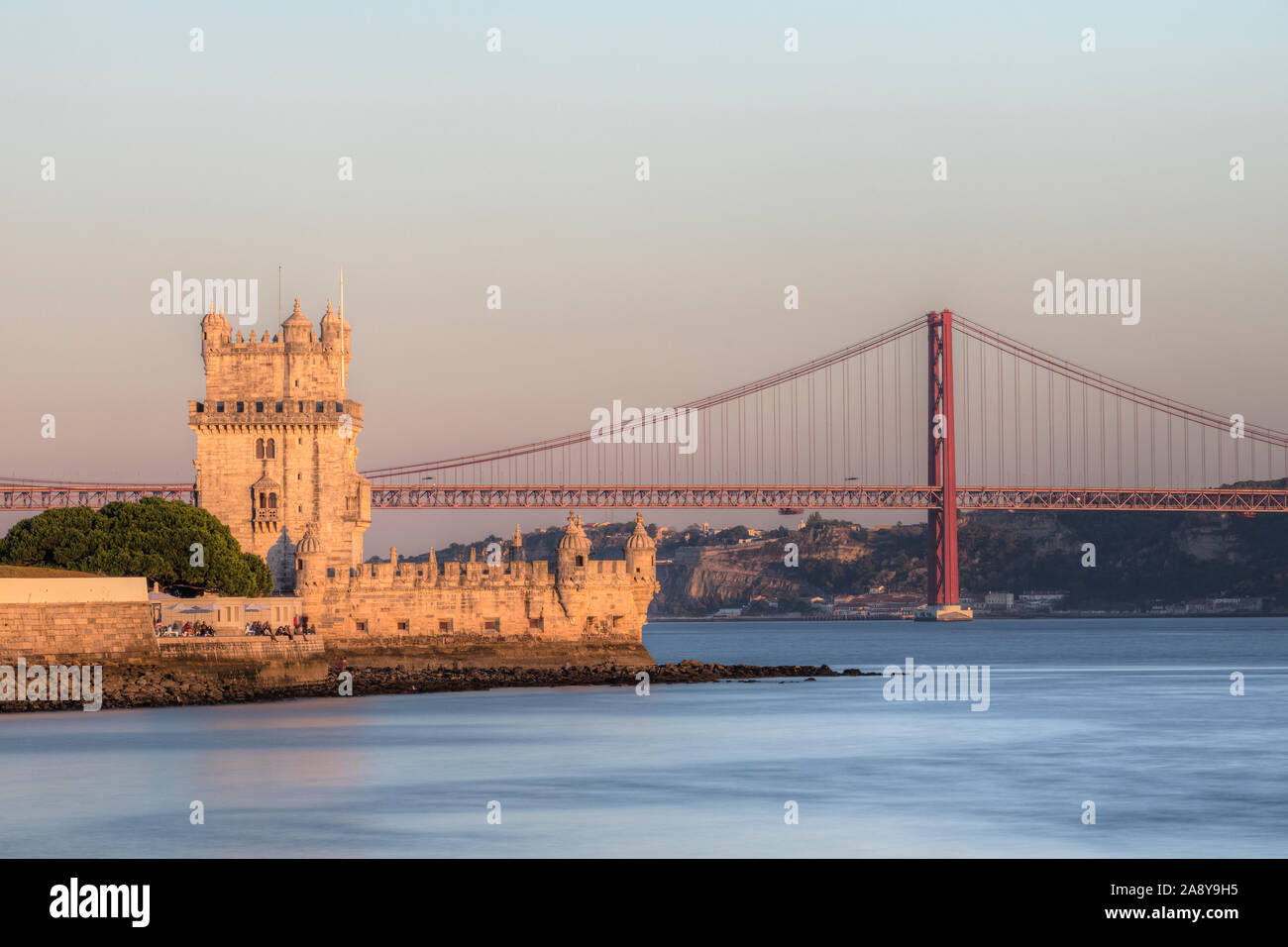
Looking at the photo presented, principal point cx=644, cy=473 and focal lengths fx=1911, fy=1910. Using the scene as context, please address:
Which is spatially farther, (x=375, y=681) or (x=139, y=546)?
(x=139, y=546)

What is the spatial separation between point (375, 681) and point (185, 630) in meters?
4.92

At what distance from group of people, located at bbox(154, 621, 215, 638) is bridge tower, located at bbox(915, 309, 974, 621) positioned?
5200 centimetres

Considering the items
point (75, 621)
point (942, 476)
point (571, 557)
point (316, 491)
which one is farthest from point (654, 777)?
point (942, 476)

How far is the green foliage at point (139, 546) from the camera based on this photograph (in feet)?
144

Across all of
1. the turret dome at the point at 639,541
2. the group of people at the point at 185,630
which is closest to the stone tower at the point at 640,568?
the turret dome at the point at 639,541

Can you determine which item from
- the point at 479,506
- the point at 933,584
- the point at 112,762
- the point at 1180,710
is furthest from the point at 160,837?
the point at 933,584

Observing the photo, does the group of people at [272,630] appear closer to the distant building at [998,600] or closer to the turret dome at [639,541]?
the turret dome at [639,541]

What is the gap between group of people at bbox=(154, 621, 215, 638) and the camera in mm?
39872

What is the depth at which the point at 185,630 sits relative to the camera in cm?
4038

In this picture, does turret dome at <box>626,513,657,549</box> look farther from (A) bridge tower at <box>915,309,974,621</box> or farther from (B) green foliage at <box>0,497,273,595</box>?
(A) bridge tower at <box>915,309,974,621</box>

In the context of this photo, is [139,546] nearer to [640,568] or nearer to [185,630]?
[185,630]

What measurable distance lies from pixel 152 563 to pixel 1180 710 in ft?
76.7
